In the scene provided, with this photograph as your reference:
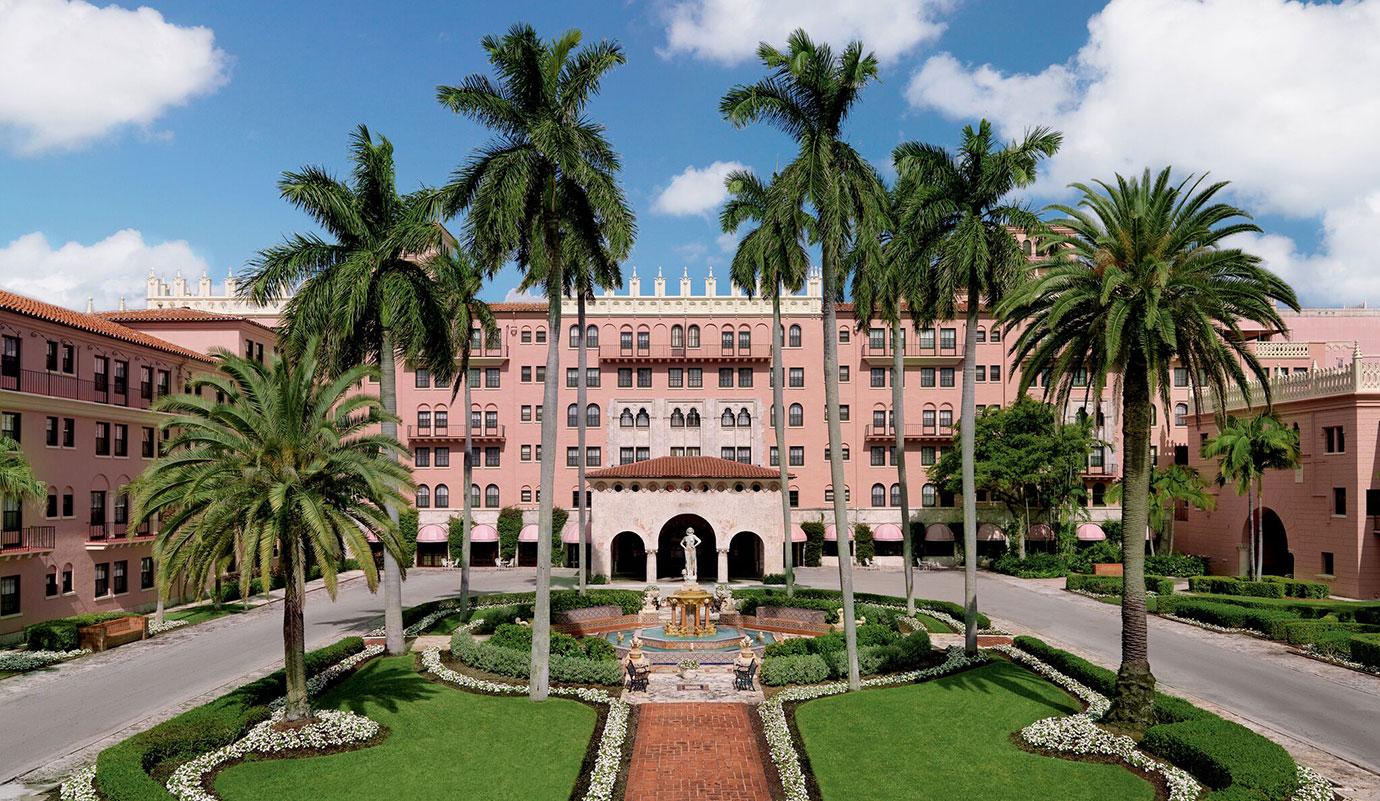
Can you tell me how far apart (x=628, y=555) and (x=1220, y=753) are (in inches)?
1845

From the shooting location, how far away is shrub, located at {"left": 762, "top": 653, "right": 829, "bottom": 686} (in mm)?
26391

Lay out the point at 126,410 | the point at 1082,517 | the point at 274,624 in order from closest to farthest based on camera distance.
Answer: the point at 274,624 → the point at 126,410 → the point at 1082,517

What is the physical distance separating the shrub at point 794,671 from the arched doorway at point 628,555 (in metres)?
33.0

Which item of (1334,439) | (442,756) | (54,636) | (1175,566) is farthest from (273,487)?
(1175,566)

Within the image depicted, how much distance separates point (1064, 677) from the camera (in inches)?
1021

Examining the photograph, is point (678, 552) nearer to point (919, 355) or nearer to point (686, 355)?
point (686, 355)

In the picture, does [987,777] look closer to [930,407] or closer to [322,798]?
[322,798]

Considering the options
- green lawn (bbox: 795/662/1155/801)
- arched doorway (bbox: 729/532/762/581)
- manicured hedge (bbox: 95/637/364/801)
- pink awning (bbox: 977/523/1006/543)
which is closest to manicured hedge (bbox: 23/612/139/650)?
manicured hedge (bbox: 95/637/364/801)

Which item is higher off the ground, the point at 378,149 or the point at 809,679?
the point at 378,149

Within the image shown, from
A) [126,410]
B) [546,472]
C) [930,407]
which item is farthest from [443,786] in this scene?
[930,407]

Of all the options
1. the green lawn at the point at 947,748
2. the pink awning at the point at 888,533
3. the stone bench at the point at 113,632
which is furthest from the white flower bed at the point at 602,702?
the pink awning at the point at 888,533

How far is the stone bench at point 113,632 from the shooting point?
33.1m

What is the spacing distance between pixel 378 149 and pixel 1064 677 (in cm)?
2840

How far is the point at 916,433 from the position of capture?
221ft
